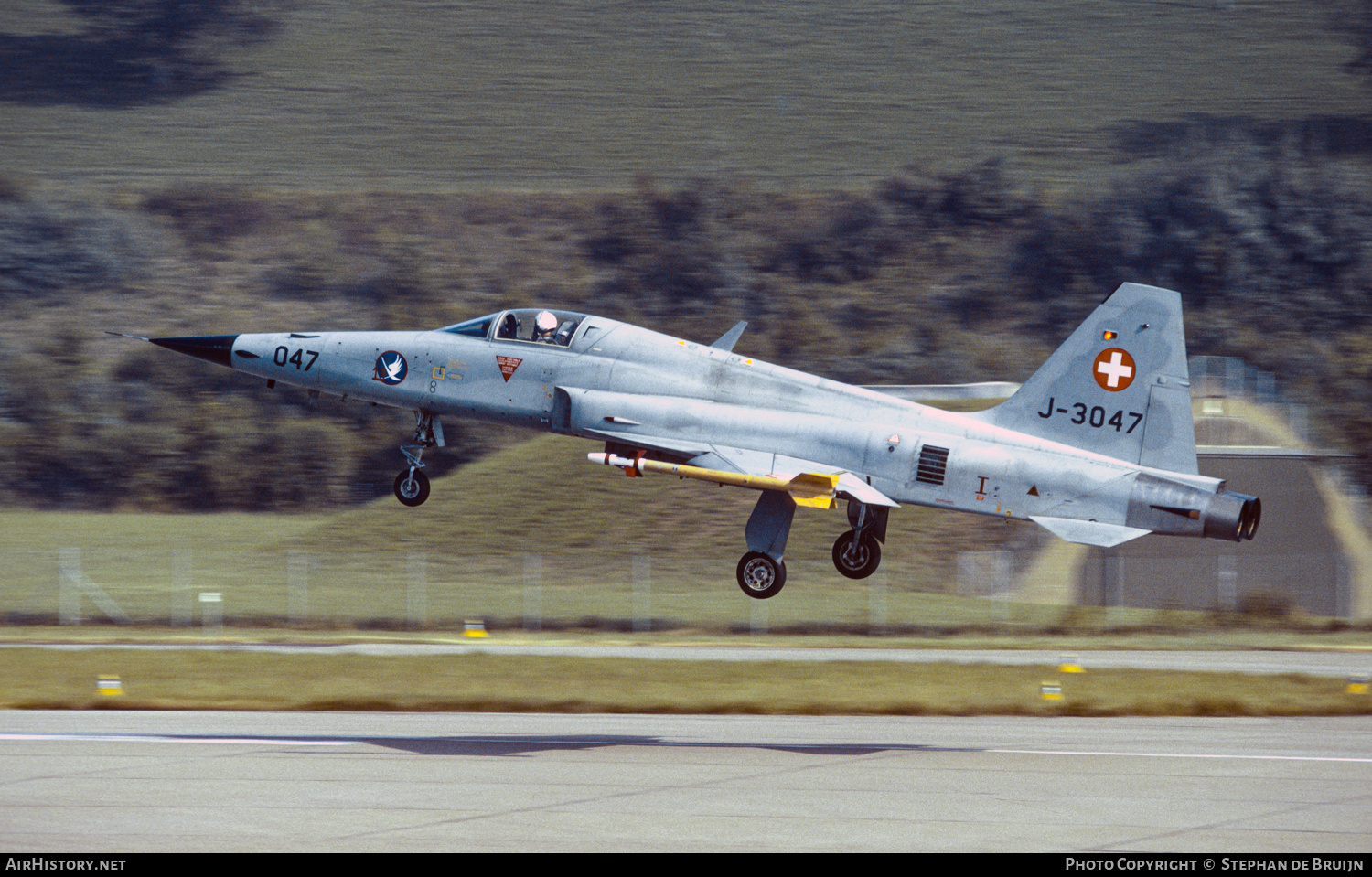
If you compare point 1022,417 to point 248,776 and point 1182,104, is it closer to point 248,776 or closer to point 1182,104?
point 248,776

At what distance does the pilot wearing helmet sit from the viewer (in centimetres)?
2508

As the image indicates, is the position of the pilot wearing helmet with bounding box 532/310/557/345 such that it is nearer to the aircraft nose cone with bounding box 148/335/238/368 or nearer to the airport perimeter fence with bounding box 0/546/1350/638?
the aircraft nose cone with bounding box 148/335/238/368

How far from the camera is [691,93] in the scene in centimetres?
12306

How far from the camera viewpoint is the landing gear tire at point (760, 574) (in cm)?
2400

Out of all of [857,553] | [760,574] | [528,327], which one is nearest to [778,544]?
[760,574]

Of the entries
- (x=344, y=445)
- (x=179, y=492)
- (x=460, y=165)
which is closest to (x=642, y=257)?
(x=460, y=165)

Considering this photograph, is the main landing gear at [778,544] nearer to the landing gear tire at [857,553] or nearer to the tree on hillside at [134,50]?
the landing gear tire at [857,553]

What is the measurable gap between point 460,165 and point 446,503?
173 feet

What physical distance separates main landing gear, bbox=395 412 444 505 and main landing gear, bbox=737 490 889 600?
508cm

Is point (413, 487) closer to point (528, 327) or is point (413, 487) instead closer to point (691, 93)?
point (528, 327)

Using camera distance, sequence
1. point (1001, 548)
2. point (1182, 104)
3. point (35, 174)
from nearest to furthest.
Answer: point (1001, 548)
point (35, 174)
point (1182, 104)

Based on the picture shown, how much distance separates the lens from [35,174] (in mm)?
110438

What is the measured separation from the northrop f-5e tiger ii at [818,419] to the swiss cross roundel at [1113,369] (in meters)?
0.03

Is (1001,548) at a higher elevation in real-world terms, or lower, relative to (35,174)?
lower
